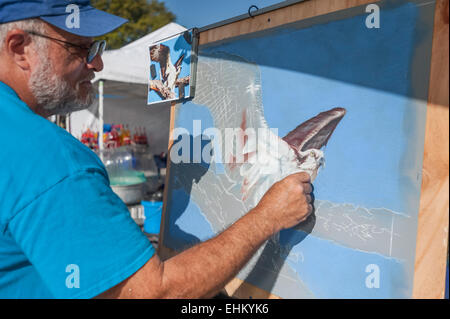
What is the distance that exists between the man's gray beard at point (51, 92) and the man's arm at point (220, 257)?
1.75ft

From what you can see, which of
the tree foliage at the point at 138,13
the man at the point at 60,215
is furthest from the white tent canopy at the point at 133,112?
the tree foliage at the point at 138,13

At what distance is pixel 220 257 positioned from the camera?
75 centimetres

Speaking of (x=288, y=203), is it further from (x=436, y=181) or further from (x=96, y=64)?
(x=96, y=64)

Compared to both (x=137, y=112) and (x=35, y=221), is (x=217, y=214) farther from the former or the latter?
(x=137, y=112)

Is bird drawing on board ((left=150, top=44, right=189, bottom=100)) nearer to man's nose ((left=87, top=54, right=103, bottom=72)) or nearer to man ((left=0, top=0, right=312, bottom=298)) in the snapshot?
man's nose ((left=87, top=54, right=103, bottom=72))

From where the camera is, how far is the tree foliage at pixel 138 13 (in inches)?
511

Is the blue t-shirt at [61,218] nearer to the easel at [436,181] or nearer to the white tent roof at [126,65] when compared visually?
the easel at [436,181]

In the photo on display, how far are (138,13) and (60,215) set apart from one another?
15.0 meters

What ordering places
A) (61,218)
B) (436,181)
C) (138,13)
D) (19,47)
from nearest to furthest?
(61,218), (436,181), (19,47), (138,13)

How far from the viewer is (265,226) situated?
87cm

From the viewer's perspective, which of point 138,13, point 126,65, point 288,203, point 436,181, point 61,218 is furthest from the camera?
point 138,13

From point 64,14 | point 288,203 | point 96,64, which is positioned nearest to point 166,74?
point 96,64

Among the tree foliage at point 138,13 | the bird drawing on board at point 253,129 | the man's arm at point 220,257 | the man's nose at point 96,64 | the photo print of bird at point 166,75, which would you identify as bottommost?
the man's arm at point 220,257
